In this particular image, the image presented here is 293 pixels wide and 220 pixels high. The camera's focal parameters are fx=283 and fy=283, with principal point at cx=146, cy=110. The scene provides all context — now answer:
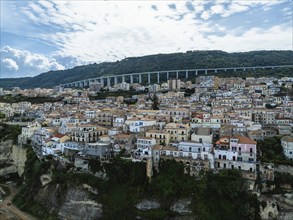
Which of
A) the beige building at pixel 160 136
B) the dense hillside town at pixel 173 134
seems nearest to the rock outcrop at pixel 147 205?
the dense hillside town at pixel 173 134

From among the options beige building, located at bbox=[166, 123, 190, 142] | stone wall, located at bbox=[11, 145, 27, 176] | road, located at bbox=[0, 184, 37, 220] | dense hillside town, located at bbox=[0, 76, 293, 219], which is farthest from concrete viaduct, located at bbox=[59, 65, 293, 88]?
road, located at bbox=[0, 184, 37, 220]

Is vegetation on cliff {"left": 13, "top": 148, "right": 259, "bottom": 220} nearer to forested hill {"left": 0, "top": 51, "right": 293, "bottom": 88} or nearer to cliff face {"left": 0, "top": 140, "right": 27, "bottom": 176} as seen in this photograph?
cliff face {"left": 0, "top": 140, "right": 27, "bottom": 176}

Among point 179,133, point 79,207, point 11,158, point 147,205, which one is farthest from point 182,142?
point 11,158

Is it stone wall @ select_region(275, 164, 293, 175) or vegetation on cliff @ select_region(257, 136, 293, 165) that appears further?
vegetation on cliff @ select_region(257, 136, 293, 165)

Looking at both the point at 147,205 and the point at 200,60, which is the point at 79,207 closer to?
the point at 147,205

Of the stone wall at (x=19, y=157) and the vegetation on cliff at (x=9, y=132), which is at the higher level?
the vegetation on cliff at (x=9, y=132)

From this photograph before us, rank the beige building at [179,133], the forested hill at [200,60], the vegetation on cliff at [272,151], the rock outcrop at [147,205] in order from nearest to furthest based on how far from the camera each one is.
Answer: the rock outcrop at [147,205] → the vegetation on cliff at [272,151] → the beige building at [179,133] → the forested hill at [200,60]

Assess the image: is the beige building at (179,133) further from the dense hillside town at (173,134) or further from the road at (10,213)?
the road at (10,213)

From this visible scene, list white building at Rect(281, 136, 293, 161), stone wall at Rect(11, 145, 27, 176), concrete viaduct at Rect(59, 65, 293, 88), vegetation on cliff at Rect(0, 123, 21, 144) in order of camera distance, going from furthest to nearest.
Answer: concrete viaduct at Rect(59, 65, 293, 88)
vegetation on cliff at Rect(0, 123, 21, 144)
stone wall at Rect(11, 145, 27, 176)
white building at Rect(281, 136, 293, 161)
